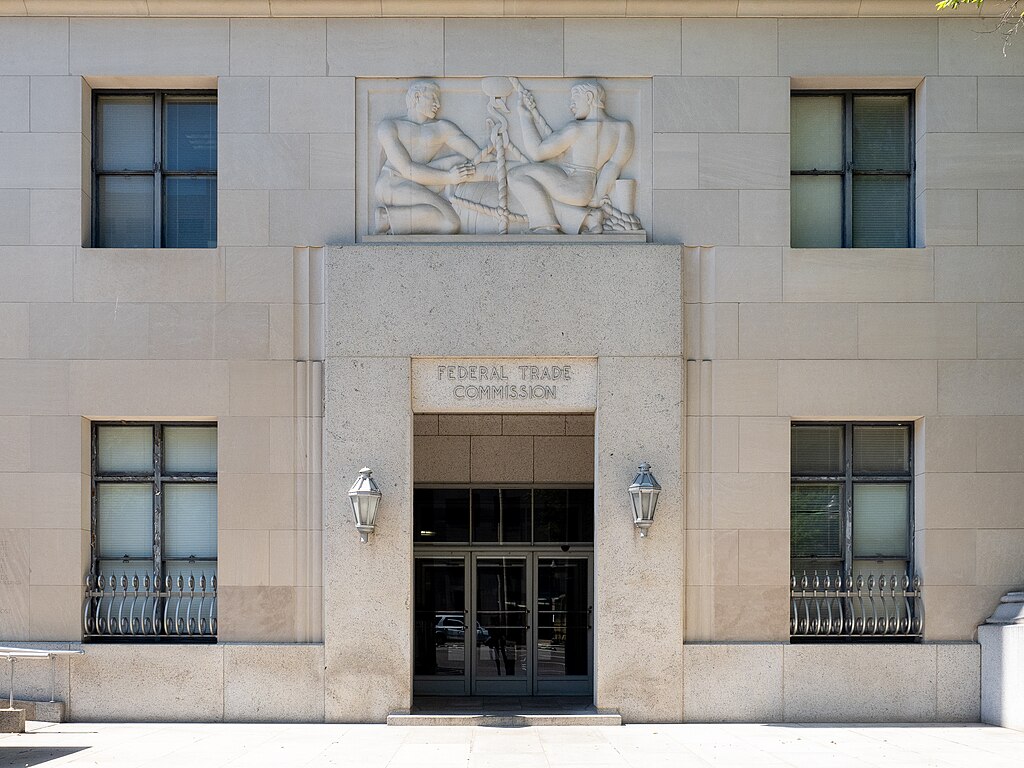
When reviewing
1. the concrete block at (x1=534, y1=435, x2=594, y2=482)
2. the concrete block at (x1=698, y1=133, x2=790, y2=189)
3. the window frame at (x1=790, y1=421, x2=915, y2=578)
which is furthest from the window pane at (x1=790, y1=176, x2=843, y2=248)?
the concrete block at (x1=534, y1=435, x2=594, y2=482)

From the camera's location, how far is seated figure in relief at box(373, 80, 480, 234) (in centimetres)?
1353

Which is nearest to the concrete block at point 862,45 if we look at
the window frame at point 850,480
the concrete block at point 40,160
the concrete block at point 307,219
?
the window frame at point 850,480

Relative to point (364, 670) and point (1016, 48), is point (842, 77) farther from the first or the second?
point (364, 670)

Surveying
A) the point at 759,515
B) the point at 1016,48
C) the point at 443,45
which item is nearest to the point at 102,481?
the point at 443,45

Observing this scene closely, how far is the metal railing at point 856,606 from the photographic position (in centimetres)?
1339

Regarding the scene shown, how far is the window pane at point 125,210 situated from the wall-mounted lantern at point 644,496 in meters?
6.91

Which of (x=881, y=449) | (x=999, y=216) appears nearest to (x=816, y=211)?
(x=999, y=216)

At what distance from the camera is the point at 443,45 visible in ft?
44.7

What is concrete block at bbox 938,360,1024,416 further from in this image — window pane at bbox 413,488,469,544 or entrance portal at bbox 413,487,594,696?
window pane at bbox 413,488,469,544

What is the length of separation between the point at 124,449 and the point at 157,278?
7.22 ft

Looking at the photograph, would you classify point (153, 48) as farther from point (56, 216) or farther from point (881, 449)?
point (881, 449)

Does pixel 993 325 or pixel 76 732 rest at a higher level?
pixel 993 325

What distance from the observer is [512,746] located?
1173 cm

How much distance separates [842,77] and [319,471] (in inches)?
319
